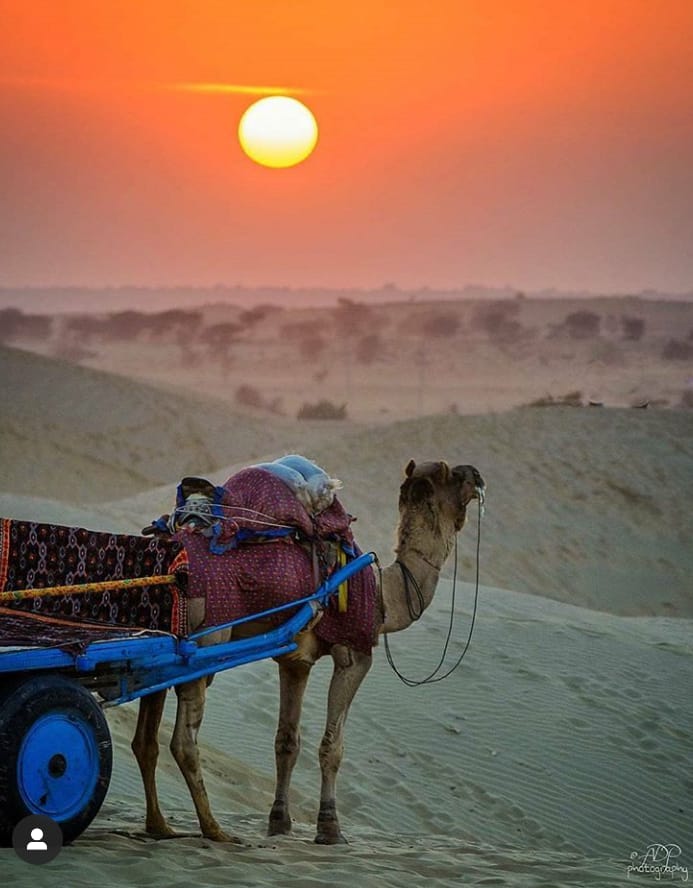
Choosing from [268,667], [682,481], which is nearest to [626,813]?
[268,667]

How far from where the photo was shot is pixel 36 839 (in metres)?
7.04

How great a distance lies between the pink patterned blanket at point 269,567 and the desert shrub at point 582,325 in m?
102

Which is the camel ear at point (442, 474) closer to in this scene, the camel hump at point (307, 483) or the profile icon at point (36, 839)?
the camel hump at point (307, 483)

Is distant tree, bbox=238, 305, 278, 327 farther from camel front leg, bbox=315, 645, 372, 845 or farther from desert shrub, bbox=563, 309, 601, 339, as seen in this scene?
camel front leg, bbox=315, 645, 372, 845

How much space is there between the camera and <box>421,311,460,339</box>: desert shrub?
110 m

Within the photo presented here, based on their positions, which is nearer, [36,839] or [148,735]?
[36,839]

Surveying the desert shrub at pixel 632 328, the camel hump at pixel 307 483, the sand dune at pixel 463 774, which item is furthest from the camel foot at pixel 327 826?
the desert shrub at pixel 632 328

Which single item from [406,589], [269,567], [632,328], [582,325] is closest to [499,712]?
[406,589]

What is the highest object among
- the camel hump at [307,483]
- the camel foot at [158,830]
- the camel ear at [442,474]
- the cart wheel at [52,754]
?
the camel ear at [442,474]

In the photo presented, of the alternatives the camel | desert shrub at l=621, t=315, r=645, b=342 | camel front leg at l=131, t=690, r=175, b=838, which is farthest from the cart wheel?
desert shrub at l=621, t=315, r=645, b=342

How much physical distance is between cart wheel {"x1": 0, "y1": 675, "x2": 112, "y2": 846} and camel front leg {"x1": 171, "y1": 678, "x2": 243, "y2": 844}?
82 centimetres

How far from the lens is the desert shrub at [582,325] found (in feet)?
360

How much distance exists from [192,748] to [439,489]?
2.52 meters

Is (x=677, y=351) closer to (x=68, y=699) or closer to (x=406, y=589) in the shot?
(x=406, y=589)
